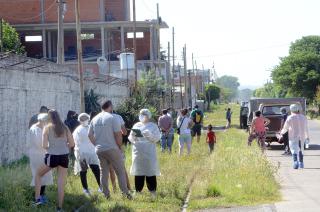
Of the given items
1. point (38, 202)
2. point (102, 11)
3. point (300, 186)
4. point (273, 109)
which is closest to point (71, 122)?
point (38, 202)

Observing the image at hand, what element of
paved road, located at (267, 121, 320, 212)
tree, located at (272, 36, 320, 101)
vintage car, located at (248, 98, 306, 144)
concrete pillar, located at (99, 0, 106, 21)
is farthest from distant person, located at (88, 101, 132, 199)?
tree, located at (272, 36, 320, 101)

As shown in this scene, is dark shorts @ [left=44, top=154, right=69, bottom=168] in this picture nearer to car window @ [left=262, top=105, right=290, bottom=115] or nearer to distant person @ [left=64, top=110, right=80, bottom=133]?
distant person @ [left=64, top=110, right=80, bottom=133]

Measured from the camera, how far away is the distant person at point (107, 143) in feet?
42.0

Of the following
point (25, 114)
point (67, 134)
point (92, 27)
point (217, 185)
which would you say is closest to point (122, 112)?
point (25, 114)

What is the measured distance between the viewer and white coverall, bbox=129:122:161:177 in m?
13.4

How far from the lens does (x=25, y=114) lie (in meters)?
20.2

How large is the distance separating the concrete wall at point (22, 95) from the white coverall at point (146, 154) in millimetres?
5570

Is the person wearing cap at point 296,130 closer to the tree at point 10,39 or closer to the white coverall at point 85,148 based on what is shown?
Result: the white coverall at point 85,148

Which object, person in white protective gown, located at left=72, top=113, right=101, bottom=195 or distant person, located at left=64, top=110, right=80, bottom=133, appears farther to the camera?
distant person, located at left=64, top=110, right=80, bottom=133

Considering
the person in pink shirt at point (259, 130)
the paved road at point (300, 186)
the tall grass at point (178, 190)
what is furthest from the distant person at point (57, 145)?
the person in pink shirt at point (259, 130)

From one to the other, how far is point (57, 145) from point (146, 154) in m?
2.28

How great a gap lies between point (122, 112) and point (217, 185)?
62.2ft

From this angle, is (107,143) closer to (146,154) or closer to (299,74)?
(146,154)

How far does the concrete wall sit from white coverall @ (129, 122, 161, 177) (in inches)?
219
